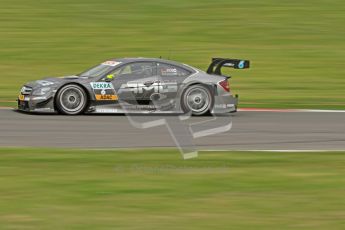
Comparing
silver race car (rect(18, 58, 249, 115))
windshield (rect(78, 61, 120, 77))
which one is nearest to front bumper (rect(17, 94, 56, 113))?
silver race car (rect(18, 58, 249, 115))

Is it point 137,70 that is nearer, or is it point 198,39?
point 137,70

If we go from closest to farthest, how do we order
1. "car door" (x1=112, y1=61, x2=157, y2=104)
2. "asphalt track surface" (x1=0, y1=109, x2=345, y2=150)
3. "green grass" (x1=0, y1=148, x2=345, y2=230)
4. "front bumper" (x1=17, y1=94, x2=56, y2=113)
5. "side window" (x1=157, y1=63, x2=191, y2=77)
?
1. "green grass" (x1=0, y1=148, x2=345, y2=230)
2. "asphalt track surface" (x1=0, y1=109, x2=345, y2=150)
3. "front bumper" (x1=17, y1=94, x2=56, y2=113)
4. "car door" (x1=112, y1=61, x2=157, y2=104)
5. "side window" (x1=157, y1=63, x2=191, y2=77)

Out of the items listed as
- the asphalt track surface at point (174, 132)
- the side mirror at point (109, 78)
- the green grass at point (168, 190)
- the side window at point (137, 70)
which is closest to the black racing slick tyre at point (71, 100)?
the asphalt track surface at point (174, 132)

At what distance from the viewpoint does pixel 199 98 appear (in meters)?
17.2

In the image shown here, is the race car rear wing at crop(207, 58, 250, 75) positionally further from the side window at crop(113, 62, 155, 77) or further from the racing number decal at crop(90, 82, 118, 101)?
the racing number decal at crop(90, 82, 118, 101)

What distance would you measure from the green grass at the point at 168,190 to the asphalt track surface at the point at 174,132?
3.21 ft

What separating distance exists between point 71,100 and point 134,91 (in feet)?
4.21

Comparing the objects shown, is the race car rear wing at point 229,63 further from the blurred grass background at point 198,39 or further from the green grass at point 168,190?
the green grass at point 168,190

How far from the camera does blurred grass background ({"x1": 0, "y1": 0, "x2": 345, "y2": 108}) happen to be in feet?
74.8

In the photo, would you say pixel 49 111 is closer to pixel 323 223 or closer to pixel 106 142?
pixel 106 142

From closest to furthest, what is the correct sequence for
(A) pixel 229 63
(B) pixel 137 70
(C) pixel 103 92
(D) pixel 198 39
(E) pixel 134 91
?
(C) pixel 103 92 → (E) pixel 134 91 → (B) pixel 137 70 → (A) pixel 229 63 → (D) pixel 198 39

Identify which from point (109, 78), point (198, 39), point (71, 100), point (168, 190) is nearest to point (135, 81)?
point (109, 78)

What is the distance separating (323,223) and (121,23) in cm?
2254

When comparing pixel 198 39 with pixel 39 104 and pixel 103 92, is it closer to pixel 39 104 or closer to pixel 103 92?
pixel 103 92
